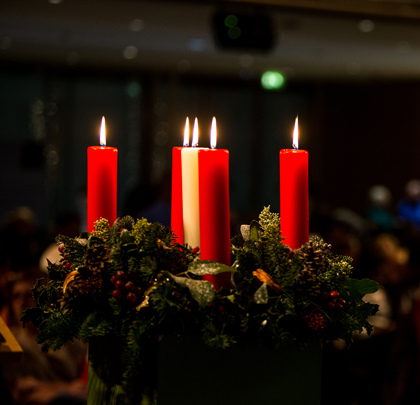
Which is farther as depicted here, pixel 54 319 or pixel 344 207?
pixel 344 207

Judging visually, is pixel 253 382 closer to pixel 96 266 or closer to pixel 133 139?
pixel 96 266

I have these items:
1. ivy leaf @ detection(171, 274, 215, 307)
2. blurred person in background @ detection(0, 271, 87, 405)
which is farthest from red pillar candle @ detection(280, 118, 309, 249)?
blurred person in background @ detection(0, 271, 87, 405)

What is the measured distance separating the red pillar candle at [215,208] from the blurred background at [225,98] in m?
3.23

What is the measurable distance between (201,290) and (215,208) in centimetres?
10

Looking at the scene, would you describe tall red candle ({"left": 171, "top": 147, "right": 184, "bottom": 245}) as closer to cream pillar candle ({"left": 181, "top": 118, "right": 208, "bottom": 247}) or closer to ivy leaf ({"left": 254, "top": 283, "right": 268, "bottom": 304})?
cream pillar candle ({"left": 181, "top": 118, "right": 208, "bottom": 247})

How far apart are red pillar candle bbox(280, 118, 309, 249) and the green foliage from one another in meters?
0.04

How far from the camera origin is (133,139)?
31.0 feet

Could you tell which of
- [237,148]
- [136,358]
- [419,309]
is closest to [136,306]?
[136,358]

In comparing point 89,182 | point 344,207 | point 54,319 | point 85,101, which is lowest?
point 344,207

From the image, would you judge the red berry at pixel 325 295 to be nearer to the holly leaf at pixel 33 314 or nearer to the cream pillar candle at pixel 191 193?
the cream pillar candle at pixel 191 193

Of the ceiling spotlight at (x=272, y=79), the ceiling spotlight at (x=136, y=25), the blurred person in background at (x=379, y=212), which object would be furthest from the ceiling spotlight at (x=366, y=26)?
the ceiling spotlight at (x=272, y=79)

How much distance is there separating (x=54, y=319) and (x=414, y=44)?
727 cm

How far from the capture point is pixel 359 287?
2.02 feet

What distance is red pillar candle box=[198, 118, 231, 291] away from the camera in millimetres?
591
